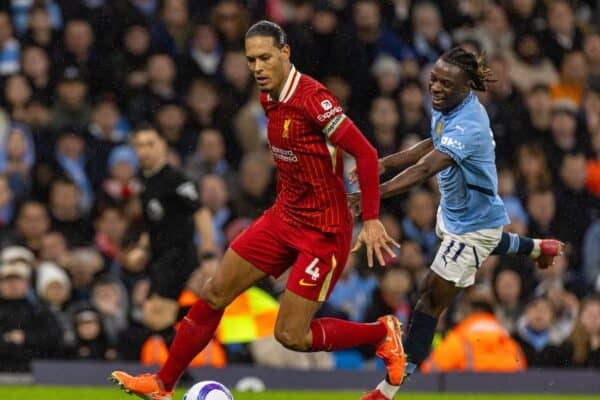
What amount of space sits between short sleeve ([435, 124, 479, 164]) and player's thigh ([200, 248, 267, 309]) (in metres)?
1.28

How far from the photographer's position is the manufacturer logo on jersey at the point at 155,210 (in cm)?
1201

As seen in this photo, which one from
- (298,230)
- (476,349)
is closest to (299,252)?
(298,230)

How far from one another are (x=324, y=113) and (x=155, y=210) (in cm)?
387

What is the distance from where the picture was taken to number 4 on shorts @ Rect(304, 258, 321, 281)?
8656 millimetres

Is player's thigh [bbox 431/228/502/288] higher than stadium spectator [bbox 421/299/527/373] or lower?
higher

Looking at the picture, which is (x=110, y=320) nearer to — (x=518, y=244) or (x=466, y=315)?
(x=466, y=315)

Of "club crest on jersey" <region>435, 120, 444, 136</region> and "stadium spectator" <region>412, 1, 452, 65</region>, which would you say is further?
"stadium spectator" <region>412, 1, 452, 65</region>

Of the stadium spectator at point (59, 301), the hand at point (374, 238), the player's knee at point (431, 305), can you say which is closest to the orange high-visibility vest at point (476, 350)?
the stadium spectator at point (59, 301)

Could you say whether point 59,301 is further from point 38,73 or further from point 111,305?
point 38,73

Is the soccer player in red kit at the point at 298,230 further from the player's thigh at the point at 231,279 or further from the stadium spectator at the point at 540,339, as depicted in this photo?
the stadium spectator at the point at 540,339

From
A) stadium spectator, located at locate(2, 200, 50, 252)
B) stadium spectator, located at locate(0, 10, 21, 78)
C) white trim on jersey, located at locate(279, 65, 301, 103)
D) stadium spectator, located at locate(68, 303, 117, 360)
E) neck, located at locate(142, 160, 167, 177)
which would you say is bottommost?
stadium spectator, located at locate(68, 303, 117, 360)

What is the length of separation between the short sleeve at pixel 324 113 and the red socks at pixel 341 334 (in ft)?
3.65

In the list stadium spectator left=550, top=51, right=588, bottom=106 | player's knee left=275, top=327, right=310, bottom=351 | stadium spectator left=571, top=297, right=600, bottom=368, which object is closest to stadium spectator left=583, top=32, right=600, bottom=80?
stadium spectator left=550, top=51, right=588, bottom=106

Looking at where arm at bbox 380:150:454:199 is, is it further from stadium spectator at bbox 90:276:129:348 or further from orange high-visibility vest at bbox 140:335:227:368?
stadium spectator at bbox 90:276:129:348
